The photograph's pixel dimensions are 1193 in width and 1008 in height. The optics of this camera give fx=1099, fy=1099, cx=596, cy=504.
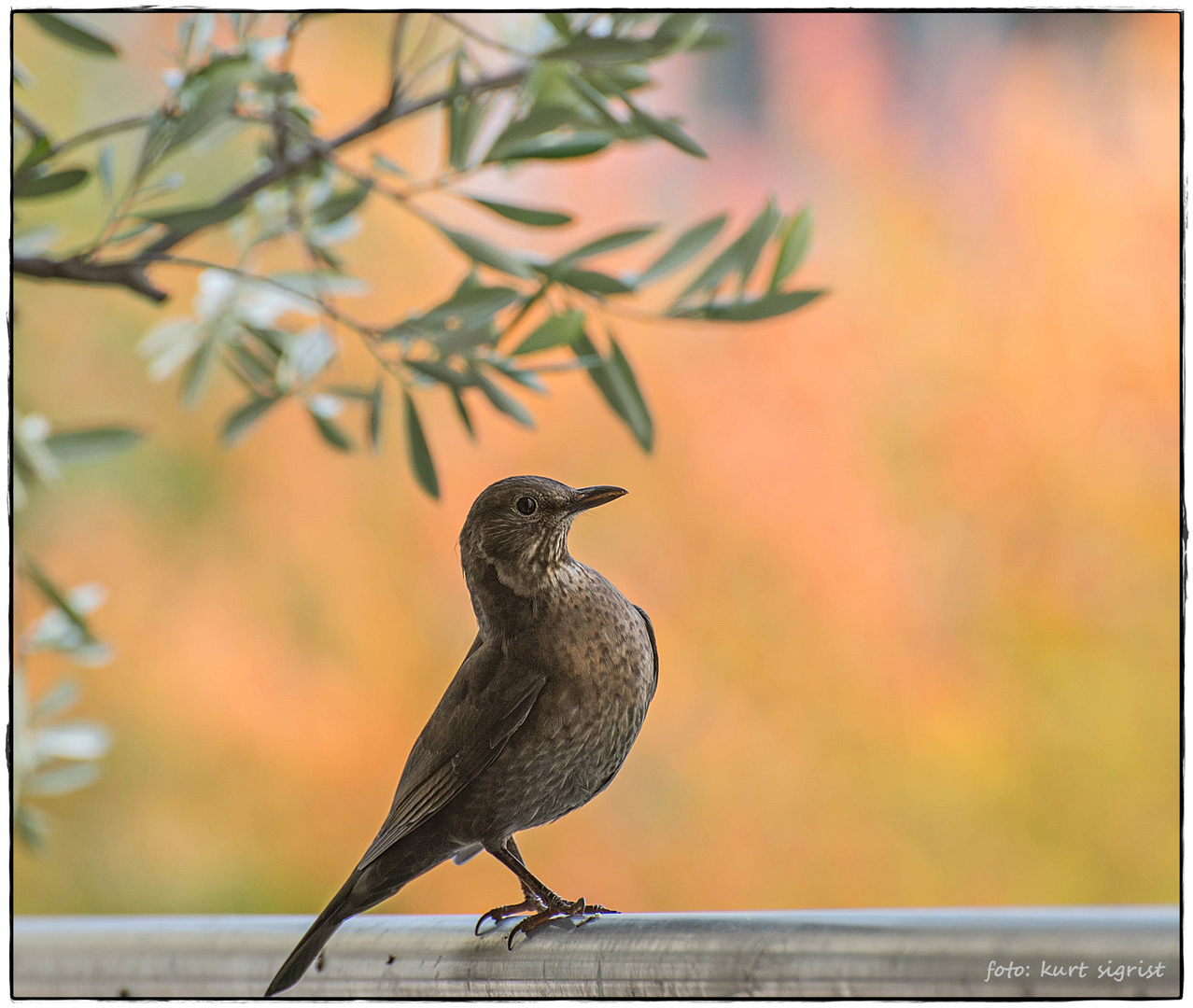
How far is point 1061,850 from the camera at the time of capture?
2520 millimetres

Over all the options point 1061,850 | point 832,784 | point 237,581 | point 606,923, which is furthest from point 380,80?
point 1061,850

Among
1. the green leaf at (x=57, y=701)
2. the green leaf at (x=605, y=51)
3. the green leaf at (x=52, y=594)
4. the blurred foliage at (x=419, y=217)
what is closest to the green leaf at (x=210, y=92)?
the blurred foliage at (x=419, y=217)

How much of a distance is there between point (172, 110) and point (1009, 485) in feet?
7.16

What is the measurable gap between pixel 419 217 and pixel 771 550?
6.16ft

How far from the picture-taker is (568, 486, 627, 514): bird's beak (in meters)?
0.64

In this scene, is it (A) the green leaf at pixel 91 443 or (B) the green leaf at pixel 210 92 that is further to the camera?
(A) the green leaf at pixel 91 443

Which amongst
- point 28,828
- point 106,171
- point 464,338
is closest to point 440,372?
point 464,338

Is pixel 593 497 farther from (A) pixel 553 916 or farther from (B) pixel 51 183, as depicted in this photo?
(B) pixel 51 183

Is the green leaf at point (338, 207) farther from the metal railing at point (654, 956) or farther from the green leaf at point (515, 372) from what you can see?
the metal railing at point (654, 956)

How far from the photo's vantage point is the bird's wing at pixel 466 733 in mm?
675

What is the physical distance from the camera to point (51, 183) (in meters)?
→ 0.79

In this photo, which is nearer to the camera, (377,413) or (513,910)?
(513,910)

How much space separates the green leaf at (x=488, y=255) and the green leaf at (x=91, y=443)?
0.32m

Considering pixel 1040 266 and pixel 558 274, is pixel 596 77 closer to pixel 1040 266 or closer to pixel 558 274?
Answer: pixel 558 274
